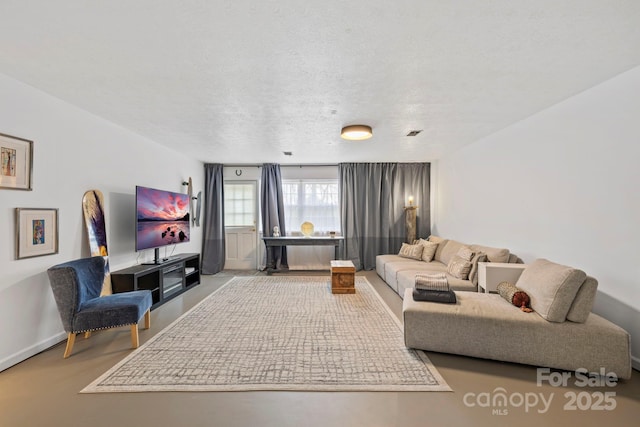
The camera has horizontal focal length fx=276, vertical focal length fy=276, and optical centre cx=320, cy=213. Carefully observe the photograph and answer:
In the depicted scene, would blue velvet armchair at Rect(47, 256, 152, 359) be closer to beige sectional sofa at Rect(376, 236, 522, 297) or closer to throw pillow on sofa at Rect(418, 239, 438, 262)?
beige sectional sofa at Rect(376, 236, 522, 297)

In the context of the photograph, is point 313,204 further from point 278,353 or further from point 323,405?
point 323,405

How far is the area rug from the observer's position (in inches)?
79.7

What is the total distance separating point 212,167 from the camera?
236 inches

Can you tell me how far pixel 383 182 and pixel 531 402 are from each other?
4602 mm

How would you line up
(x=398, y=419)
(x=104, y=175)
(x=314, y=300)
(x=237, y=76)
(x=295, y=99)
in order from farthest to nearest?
1. (x=314, y=300)
2. (x=104, y=175)
3. (x=295, y=99)
4. (x=237, y=76)
5. (x=398, y=419)

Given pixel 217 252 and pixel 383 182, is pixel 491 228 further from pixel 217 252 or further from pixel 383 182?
pixel 217 252

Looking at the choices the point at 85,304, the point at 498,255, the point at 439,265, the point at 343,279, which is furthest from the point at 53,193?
the point at 439,265

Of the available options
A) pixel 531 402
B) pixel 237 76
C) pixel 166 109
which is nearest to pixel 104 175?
pixel 166 109

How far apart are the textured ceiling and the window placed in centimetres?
296

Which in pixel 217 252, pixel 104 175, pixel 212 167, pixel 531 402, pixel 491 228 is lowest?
pixel 531 402

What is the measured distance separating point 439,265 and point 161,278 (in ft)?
13.7

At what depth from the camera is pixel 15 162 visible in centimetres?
234

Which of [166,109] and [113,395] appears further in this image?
[166,109]

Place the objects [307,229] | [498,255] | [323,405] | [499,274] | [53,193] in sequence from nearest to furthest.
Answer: [323,405], [53,193], [499,274], [498,255], [307,229]
